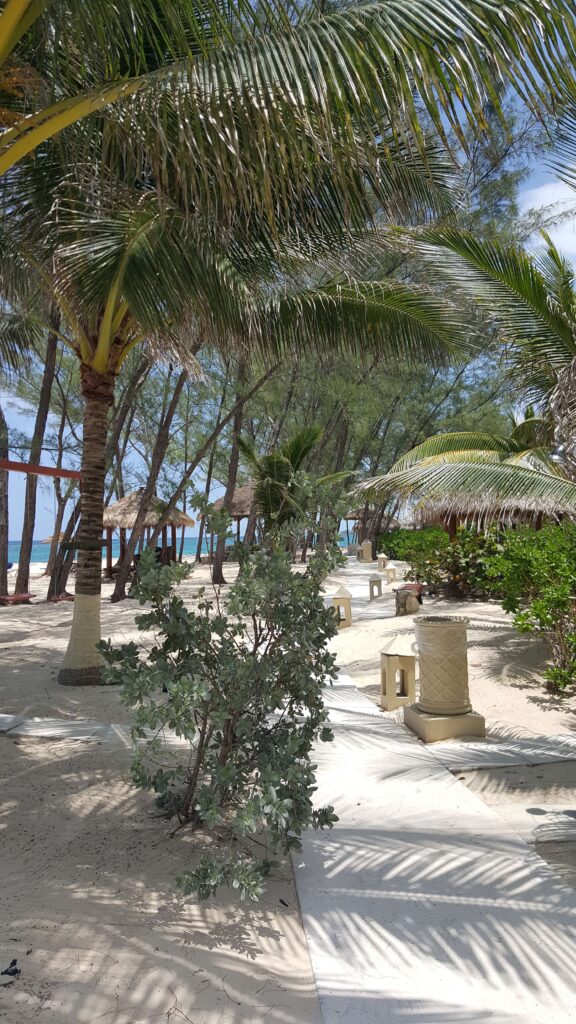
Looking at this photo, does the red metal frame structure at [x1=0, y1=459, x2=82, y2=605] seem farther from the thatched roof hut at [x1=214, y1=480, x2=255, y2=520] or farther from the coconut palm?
the thatched roof hut at [x1=214, y1=480, x2=255, y2=520]

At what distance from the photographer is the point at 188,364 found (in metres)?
5.74

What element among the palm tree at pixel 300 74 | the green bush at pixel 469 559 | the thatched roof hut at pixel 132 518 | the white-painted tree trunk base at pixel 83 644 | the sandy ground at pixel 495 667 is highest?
the palm tree at pixel 300 74

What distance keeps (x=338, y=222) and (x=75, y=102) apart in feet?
7.35

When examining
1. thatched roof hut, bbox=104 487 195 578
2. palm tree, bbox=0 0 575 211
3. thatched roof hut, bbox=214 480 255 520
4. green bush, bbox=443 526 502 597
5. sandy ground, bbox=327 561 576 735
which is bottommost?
sandy ground, bbox=327 561 576 735

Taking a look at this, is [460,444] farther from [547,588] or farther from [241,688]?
[241,688]

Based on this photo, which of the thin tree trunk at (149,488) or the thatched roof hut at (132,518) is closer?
the thin tree trunk at (149,488)

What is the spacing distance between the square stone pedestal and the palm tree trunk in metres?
3.13

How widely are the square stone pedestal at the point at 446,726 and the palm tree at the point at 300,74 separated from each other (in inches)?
146

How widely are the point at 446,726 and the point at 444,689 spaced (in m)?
0.28

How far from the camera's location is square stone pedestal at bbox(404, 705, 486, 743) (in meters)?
5.10

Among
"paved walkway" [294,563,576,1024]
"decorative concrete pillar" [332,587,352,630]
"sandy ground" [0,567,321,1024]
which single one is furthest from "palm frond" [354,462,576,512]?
"sandy ground" [0,567,321,1024]

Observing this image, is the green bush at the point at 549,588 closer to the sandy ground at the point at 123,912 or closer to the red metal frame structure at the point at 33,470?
the sandy ground at the point at 123,912

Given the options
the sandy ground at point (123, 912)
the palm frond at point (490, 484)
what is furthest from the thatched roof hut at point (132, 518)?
the sandy ground at point (123, 912)

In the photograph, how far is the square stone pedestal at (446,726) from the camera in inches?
201
